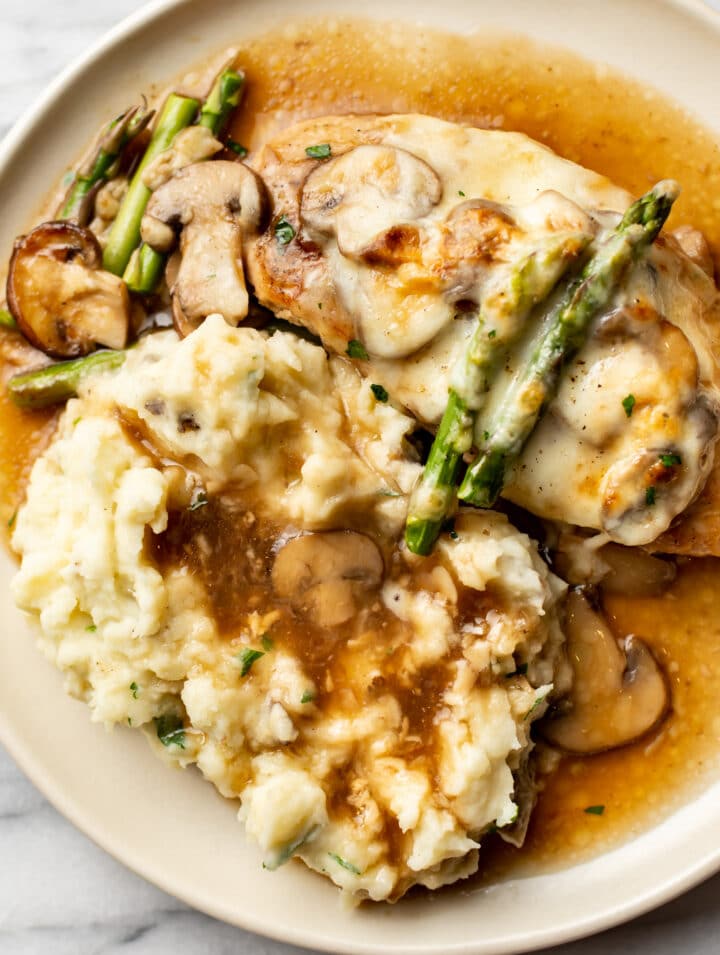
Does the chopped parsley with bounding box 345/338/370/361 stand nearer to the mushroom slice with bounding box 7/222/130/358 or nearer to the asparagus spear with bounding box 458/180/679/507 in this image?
the asparagus spear with bounding box 458/180/679/507

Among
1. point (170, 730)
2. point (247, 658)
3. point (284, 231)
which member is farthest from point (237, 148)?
point (170, 730)

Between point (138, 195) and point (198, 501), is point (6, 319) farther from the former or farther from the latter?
point (198, 501)

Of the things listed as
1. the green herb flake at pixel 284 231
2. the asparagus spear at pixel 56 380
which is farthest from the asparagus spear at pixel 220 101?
the asparagus spear at pixel 56 380

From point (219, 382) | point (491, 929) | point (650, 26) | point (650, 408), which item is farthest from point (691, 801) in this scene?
point (650, 26)

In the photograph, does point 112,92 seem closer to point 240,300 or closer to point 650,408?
point 240,300

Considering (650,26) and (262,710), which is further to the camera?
(650,26)

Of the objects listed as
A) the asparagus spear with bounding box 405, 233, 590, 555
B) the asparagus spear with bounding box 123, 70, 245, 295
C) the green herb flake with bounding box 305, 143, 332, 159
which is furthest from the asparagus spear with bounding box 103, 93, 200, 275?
the asparagus spear with bounding box 405, 233, 590, 555
